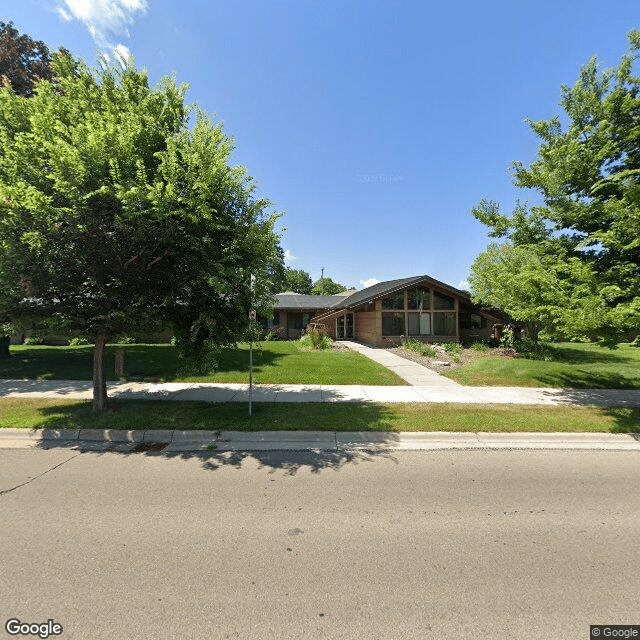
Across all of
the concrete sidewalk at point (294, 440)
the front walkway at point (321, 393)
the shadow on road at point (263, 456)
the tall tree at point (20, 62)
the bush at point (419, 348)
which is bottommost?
the shadow on road at point (263, 456)

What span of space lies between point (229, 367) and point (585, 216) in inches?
471

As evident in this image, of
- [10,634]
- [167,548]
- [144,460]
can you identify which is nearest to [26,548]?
[10,634]

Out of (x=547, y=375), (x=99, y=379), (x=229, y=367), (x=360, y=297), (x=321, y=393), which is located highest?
(x=360, y=297)

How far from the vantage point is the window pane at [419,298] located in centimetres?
2155

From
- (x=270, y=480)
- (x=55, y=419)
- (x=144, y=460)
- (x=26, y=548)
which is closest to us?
(x=26, y=548)

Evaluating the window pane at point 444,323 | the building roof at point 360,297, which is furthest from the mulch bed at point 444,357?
the building roof at point 360,297

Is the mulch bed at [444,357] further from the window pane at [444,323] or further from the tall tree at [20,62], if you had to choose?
the tall tree at [20,62]

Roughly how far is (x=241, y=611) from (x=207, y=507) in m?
1.60

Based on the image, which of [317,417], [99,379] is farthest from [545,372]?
[99,379]

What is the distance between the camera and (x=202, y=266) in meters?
6.32

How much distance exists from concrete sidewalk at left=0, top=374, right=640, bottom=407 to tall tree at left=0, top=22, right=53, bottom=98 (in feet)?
40.2

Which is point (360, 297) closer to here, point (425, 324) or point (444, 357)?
point (425, 324)

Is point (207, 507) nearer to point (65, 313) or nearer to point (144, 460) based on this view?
point (144, 460)

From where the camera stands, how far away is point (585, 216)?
7.78 meters
